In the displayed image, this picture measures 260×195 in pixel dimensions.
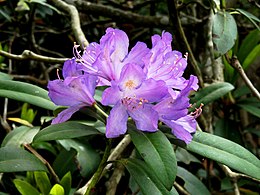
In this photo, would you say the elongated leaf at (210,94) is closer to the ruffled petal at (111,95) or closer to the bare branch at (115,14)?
the ruffled petal at (111,95)

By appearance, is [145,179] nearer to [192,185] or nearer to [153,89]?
[153,89]

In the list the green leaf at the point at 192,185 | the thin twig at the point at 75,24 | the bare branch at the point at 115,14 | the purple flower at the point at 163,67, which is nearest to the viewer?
the purple flower at the point at 163,67

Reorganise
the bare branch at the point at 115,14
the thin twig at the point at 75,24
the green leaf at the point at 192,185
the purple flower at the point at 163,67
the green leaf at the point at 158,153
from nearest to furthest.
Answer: the green leaf at the point at 158,153 → the purple flower at the point at 163,67 → the green leaf at the point at 192,185 → the thin twig at the point at 75,24 → the bare branch at the point at 115,14

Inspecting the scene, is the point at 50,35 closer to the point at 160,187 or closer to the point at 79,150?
the point at 79,150

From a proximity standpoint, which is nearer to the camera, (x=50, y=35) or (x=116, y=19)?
(x=116, y=19)

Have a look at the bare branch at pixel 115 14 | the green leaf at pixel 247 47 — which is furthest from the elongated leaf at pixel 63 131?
the bare branch at pixel 115 14

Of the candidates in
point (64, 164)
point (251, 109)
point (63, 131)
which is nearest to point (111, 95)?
point (63, 131)

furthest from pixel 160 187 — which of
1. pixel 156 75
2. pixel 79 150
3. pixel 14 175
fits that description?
pixel 14 175
